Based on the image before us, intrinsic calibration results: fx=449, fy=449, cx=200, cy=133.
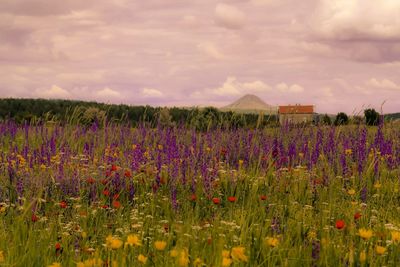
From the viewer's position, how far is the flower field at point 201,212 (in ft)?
11.9

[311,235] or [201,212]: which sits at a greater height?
[311,235]

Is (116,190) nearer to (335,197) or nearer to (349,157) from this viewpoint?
(335,197)

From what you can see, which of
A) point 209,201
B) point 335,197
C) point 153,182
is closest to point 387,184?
point 335,197

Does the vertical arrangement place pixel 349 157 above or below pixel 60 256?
above

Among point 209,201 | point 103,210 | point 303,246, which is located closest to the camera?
point 303,246

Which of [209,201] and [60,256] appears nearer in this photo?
[60,256]

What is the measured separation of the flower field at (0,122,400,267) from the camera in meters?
3.64

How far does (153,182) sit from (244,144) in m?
3.63

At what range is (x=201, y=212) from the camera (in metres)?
5.52

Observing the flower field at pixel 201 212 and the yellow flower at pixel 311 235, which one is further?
the yellow flower at pixel 311 235

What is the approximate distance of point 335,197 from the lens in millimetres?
6270

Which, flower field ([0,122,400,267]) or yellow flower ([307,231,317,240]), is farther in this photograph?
yellow flower ([307,231,317,240])

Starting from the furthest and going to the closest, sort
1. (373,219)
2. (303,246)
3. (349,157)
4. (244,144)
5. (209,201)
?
1. (244,144)
2. (349,157)
3. (209,201)
4. (373,219)
5. (303,246)

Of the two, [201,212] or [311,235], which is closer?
[311,235]
